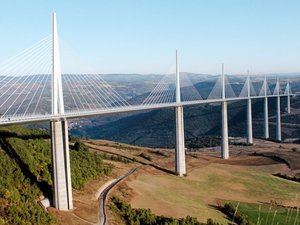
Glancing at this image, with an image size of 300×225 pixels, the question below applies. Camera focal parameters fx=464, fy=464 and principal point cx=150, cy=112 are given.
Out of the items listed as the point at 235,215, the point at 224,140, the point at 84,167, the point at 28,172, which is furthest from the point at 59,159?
the point at 224,140

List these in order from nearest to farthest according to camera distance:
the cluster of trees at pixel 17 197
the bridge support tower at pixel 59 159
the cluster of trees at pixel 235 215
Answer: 1. the cluster of trees at pixel 17 197
2. the bridge support tower at pixel 59 159
3. the cluster of trees at pixel 235 215

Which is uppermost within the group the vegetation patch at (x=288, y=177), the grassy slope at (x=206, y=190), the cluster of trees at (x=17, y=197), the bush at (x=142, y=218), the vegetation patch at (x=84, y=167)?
the cluster of trees at (x=17, y=197)

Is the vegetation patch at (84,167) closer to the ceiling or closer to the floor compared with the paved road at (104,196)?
closer to the ceiling

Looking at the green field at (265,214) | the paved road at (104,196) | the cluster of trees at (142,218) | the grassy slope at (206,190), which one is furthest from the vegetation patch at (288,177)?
the cluster of trees at (142,218)

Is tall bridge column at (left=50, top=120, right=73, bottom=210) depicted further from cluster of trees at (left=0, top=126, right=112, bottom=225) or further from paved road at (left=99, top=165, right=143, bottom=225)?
paved road at (left=99, top=165, right=143, bottom=225)

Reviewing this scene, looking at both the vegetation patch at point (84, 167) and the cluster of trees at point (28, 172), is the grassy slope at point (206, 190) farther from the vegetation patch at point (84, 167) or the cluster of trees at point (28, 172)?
the cluster of trees at point (28, 172)

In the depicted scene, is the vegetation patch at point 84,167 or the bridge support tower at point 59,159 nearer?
the bridge support tower at point 59,159
